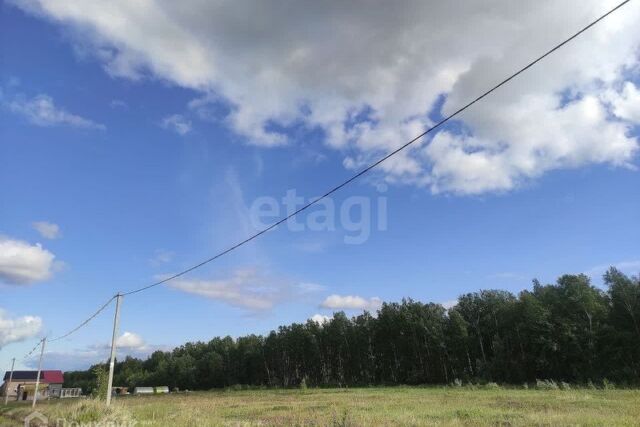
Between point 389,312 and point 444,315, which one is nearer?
point 444,315

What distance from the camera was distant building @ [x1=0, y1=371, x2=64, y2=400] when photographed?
84188 millimetres

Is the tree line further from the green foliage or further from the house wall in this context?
the house wall

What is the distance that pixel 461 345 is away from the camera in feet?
211

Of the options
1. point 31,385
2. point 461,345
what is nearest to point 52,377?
point 31,385

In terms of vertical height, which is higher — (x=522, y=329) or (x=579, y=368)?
(x=522, y=329)

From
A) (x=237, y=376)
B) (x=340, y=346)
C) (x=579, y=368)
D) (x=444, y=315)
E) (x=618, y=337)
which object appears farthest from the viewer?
(x=237, y=376)

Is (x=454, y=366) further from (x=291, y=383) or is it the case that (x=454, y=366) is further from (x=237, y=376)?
(x=237, y=376)

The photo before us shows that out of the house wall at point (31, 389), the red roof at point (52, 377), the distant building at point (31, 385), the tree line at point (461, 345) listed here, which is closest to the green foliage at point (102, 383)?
the tree line at point (461, 345)

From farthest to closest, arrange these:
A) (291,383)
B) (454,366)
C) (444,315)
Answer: (291,383)
(444,315)
(454,366)

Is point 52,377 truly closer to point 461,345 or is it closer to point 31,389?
point 31,389

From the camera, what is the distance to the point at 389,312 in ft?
256

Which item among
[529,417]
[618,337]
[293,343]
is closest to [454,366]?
[618,337]

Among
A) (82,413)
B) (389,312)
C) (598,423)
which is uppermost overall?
(389,312)

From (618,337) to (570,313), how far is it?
20.4ft
